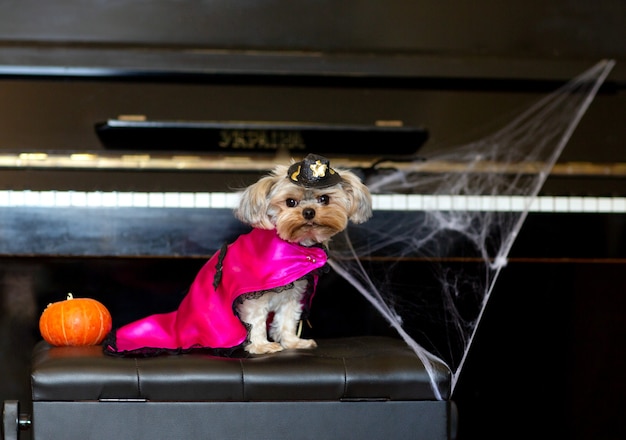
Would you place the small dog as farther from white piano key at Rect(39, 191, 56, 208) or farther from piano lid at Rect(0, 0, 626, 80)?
piano lid at Rect(0, 0, 626, 80)

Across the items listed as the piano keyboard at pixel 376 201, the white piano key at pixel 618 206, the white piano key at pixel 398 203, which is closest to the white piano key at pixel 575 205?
the piano keyboard at pixel 376 201

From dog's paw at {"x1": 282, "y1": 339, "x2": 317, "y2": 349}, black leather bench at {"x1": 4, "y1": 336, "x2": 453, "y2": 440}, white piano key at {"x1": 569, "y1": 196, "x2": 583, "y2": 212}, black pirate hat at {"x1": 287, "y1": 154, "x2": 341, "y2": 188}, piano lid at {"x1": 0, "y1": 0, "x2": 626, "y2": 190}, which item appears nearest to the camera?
black leather bench at {"x1": 4, "y1": 336, "x2": 453, "y2": 440}

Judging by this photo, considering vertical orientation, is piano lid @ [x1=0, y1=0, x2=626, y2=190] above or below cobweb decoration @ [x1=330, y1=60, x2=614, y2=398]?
above

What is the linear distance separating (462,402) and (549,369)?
32 centimetres

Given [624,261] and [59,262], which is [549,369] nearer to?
[624,261]

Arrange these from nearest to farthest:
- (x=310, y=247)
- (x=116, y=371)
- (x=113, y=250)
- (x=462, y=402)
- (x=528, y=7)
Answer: (x=116, y=371), (x=310, y=247), (x=113, y=250), (x=462, y=402), (x=528, y=7)

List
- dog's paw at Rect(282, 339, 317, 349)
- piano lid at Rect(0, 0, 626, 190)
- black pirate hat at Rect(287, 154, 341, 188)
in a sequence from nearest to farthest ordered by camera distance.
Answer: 1. black pirate hat at Rect(287, 154, 341, 188)
2. dog's paw at Rect(282, 339, 317, 349)
3. piano lid at Rect(0, 0, 626, 190)

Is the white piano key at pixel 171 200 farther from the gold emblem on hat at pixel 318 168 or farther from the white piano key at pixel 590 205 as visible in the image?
the white piano key at pixel 590 205

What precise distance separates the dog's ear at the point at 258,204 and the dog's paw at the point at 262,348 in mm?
306

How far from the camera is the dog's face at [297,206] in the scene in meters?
2.54

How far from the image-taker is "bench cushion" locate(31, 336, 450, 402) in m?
2.41

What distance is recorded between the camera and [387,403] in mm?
2502

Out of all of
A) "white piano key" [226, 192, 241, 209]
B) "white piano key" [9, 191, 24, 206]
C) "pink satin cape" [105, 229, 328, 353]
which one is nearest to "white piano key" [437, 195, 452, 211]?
"white piano key" [226, 192, 241, 209]

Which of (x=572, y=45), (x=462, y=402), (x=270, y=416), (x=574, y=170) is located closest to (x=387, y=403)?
(x=270, y=416)
